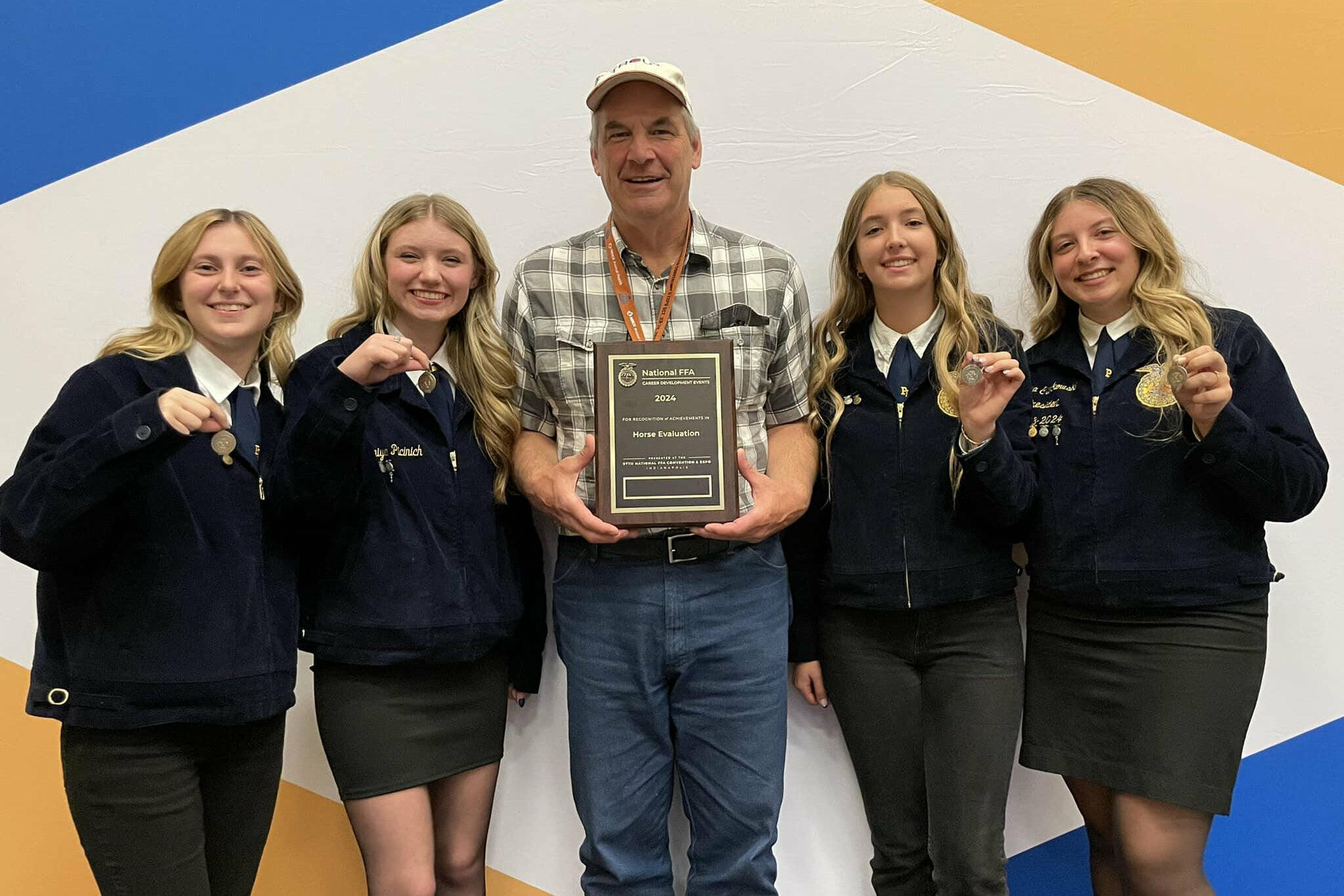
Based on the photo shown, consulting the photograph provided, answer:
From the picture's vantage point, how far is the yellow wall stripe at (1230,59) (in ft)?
8.77

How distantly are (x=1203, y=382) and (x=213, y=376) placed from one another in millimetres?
2094

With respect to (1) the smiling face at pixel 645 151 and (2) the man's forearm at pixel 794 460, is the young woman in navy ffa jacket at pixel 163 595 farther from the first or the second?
(2) the man's forearm at pixel 794 460

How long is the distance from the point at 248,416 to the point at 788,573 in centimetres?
133

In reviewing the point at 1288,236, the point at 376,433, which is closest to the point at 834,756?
the point at 376,433

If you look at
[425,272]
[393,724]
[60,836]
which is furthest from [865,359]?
[60,836]

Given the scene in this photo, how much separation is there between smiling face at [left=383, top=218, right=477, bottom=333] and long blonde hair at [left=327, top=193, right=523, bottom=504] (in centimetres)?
2

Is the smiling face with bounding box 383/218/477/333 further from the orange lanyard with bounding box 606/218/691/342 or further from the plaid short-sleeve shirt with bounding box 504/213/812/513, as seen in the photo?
the orange lanyard with bounding box 606/218/691/342

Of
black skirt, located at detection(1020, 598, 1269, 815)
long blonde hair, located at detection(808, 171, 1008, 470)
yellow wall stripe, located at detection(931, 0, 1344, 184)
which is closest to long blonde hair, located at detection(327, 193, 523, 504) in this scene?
long blonde hair, located at detection(808, 171, 1008, 470)

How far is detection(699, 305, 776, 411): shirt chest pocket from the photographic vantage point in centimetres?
222

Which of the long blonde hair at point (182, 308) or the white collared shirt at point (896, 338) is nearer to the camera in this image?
the long blonde hair at point (182, 308)

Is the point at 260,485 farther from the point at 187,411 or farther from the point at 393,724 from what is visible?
the point at 393,724

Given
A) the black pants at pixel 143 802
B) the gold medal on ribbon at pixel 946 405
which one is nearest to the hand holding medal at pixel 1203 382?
the gold medal on ribbon at pixel 946 405

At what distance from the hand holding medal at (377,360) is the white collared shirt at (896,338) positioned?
45.5 inches

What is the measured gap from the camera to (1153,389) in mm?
2191
